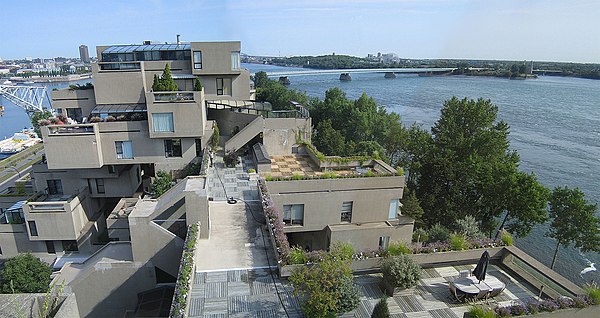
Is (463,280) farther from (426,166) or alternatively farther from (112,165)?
(112,165)

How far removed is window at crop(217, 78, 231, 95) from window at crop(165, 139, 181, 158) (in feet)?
21.5

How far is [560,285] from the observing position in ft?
35.7

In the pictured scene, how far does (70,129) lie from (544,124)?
72101mm

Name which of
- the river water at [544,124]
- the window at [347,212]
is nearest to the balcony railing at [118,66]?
the window at [347,212]

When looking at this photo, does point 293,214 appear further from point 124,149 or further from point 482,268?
point 124,149

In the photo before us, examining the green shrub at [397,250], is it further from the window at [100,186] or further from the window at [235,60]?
the window at [100,186]

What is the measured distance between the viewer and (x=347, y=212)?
68.3 ft

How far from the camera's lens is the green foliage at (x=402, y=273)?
436 inches

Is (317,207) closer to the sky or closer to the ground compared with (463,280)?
closer to the ground

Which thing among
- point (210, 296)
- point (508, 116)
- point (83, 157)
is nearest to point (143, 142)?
point (83, 157)

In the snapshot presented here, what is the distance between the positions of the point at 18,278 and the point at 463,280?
21.4 metres

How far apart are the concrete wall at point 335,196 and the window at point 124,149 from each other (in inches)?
478

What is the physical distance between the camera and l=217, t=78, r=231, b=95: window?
99.7 ft

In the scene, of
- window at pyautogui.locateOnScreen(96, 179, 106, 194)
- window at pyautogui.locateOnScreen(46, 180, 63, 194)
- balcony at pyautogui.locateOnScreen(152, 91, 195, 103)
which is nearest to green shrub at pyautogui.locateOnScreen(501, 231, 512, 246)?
balcony at pyautogui.locateOnScreen(152, 91, 195, 103)
